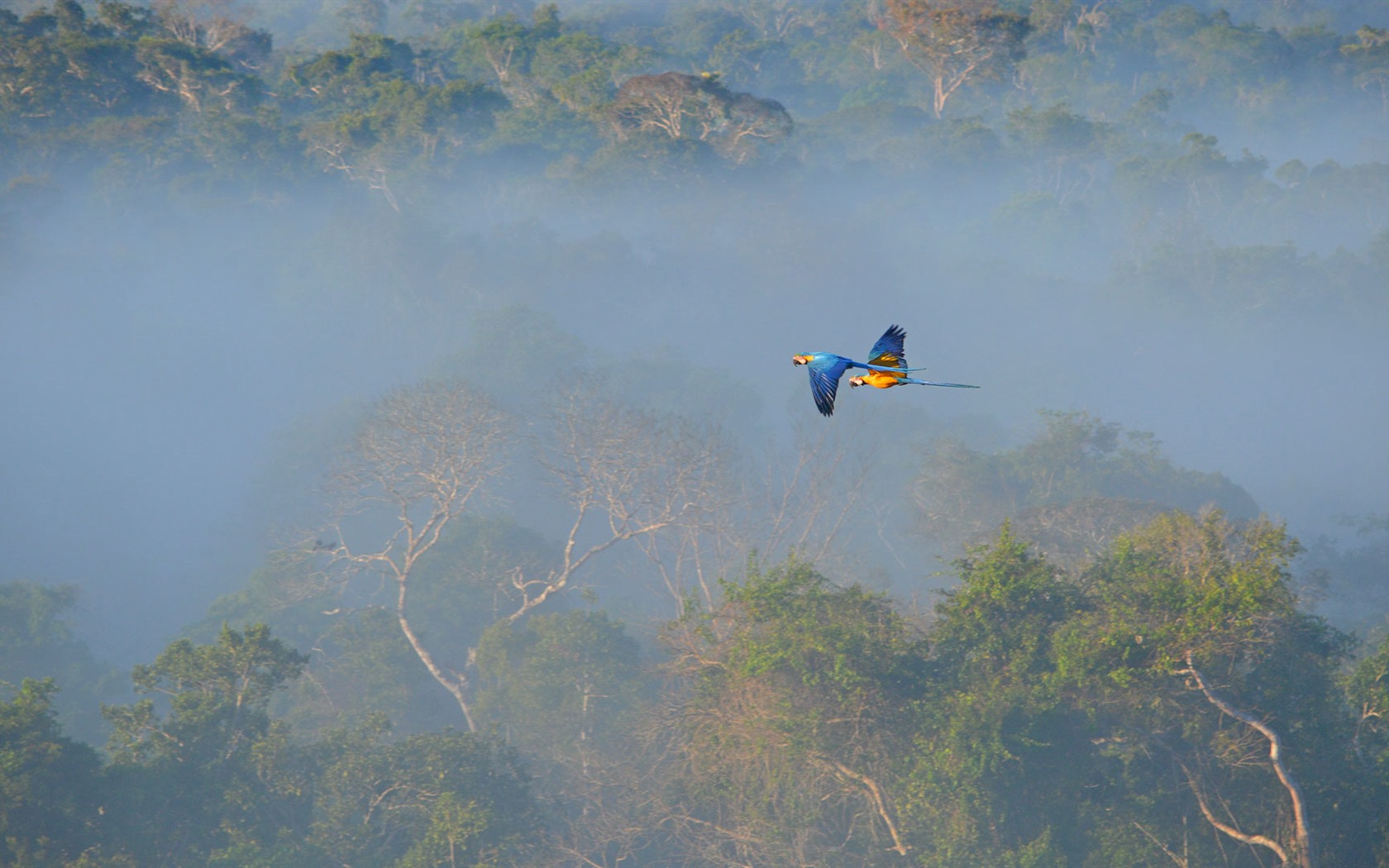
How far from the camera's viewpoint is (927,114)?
68.4 metres

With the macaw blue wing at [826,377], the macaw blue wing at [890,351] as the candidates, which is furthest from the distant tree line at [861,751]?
the macaw blue wing at [826,377]

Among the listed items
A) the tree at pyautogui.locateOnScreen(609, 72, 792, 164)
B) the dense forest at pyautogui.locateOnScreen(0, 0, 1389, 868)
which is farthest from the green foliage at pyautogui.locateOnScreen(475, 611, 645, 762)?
the tree at pyautogui.locateOnScreen(609, 72, 792, 164)

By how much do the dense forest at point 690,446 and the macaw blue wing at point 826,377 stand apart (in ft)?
30.1

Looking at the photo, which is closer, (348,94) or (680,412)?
(680,412)

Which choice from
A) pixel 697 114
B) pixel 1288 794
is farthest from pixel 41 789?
pixel 697 114

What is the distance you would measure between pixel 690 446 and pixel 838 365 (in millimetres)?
24499

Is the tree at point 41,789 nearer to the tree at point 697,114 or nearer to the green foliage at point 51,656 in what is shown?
the green foliage at point 51,656

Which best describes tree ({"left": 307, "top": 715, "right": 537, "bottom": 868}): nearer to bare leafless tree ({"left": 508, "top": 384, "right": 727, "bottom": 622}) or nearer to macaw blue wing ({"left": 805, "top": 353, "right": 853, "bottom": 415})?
bare leafless tree ({"left": 508, "top": 384, "right": 727, "bottom": 622})

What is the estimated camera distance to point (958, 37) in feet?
194

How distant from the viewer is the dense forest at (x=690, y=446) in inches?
653

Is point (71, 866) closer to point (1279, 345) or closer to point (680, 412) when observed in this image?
point (680, 412)

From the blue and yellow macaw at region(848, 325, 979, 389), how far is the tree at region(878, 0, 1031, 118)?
5302 cm

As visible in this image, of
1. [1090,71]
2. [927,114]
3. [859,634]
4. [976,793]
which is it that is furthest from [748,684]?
[1090,71]

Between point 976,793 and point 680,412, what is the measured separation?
26.2 metres
